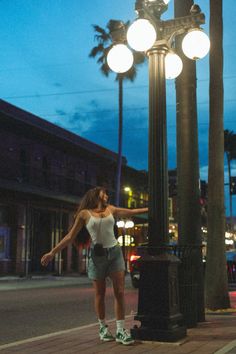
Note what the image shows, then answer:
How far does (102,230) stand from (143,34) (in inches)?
97.7

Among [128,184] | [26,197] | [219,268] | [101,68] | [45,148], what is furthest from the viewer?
[128,184]

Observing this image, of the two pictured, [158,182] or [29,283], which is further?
[29,283]

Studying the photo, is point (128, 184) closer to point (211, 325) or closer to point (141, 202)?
point (141, 202)

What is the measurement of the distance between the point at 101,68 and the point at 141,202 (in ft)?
51.3

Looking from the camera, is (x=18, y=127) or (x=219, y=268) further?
(x=18, y=127)

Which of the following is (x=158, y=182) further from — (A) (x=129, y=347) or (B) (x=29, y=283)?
(B) (x=29, y=283)

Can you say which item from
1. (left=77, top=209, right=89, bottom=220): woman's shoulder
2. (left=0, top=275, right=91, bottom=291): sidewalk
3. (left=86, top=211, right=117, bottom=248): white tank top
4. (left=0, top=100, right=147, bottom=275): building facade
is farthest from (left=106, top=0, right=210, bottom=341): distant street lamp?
(left=0, top=100, right=147, bottom=275): building facade

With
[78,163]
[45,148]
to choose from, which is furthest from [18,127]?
[78,163]

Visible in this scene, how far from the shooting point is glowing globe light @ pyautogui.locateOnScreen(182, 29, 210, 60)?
23.0ft

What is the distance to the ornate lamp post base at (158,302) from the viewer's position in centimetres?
647

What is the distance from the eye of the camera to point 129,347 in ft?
20.5

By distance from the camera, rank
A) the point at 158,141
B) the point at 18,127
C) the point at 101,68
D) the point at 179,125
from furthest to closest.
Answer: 1. the point at 101,68
2. the point at 18,127
3. the point at 179,125
4. the point at 158,141

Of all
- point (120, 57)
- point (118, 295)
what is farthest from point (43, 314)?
point (120, 57)

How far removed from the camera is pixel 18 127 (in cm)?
2822
